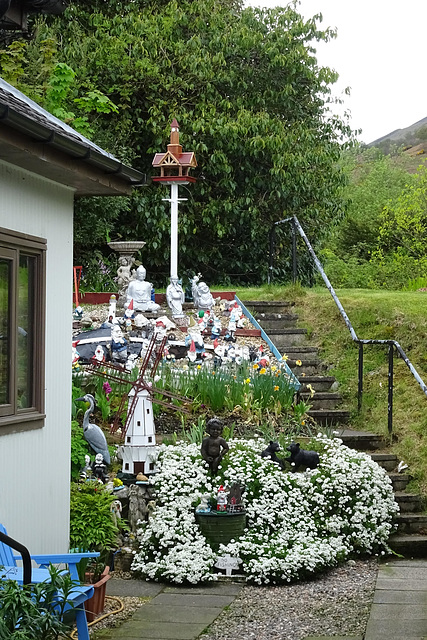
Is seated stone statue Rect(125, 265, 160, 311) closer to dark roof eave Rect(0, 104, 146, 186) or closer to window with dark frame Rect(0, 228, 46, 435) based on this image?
dark roof eave Rect(0, 104, 146, 186)

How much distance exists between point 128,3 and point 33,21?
217 cm

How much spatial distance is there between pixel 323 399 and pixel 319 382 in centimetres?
43

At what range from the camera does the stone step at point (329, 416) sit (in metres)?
9.84

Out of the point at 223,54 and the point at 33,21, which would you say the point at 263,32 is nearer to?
the point at 223,54

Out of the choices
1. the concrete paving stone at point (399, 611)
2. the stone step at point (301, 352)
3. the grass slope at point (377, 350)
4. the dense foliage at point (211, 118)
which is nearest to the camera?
the concrete paving stone at point (399, 611)

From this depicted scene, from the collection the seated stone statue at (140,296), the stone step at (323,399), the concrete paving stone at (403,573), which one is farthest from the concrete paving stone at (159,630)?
the seated stone statue at (140,296)

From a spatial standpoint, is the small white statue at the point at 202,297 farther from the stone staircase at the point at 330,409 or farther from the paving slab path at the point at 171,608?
the paving slab path at the point at 171,608

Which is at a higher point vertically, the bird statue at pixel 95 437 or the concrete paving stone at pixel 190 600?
the bird statue at pixel 95 437

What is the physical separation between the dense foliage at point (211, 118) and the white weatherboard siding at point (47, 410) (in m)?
8.74

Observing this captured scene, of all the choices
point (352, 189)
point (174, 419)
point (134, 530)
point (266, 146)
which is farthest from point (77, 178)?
point (352, 189)

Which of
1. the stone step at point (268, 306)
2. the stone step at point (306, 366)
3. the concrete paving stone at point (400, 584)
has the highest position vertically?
the stone step at point (268, 306)

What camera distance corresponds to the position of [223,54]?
52.7ft

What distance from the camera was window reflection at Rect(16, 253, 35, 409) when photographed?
5734mm

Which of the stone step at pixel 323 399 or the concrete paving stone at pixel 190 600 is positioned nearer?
the concrete paving stone at pixel 190 600
